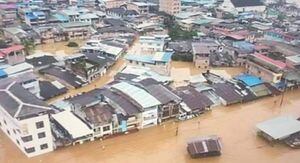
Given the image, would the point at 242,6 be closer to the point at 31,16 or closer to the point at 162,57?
the point at 162,57

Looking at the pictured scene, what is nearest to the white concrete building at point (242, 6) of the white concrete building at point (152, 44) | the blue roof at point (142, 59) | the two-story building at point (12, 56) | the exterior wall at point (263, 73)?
the white concrete building at point (152, 44)

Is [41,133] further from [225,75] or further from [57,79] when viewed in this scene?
[225,75]

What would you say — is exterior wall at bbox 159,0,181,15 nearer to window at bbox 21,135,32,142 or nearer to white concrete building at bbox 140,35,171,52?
white concrete building at bbox 140,35,171,52

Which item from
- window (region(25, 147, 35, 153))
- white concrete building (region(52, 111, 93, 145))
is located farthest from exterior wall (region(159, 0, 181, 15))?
window (region(25, 147, 35, 153))

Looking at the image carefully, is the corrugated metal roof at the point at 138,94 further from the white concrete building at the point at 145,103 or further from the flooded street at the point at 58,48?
the flooded street at the point at 58,48

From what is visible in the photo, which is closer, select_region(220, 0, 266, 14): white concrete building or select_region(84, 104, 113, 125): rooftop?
select_region(84, 104, 113, 125): rooftop

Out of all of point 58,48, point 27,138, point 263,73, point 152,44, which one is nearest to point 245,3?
point 152,44
